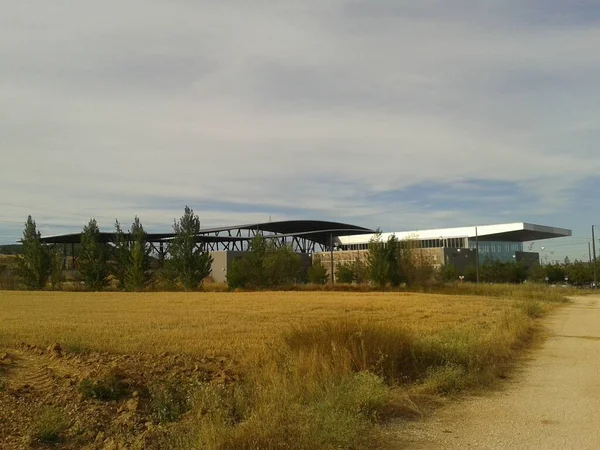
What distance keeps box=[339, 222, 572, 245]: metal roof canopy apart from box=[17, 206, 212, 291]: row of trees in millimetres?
41072

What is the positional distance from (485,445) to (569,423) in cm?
191

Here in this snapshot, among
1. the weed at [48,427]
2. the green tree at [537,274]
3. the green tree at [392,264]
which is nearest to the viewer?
the weed at [48,427]

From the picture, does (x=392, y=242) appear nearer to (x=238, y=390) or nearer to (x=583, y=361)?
(x=583, y=361)

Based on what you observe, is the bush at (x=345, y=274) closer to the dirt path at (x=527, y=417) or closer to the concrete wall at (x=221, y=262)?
the concrete wall at (x=221, y=262)

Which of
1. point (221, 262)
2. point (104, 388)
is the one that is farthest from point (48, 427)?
point (221, 262)

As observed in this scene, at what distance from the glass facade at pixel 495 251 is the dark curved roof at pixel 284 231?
22.9 metres

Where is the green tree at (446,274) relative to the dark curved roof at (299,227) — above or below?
below

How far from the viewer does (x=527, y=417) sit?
372 inches

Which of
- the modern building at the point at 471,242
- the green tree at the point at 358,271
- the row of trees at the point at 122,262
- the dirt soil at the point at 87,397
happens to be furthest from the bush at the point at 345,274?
the dirt soil at the point at 87,397

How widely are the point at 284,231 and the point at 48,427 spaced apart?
109020 mm

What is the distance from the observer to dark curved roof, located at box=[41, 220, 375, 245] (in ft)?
359

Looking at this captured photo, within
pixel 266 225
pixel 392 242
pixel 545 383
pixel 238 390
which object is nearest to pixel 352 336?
pixel 238 390

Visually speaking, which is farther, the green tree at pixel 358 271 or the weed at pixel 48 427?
the green tree at pixel 358 271

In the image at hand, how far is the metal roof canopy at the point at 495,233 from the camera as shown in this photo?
108812 mm
